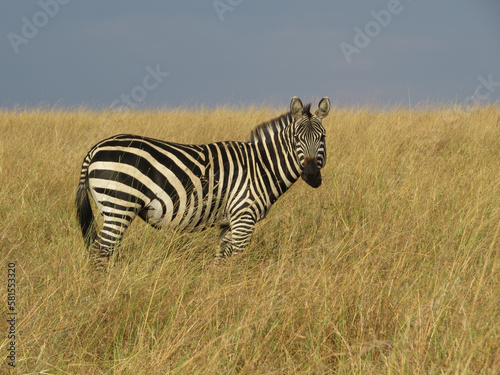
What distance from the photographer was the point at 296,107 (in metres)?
4.54

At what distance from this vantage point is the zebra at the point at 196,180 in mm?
4066

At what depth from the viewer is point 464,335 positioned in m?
2.52

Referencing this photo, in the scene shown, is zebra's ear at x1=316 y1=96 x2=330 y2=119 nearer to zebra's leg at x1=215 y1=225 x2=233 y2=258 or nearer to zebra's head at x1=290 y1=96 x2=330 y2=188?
zebra's head at x1=290 y1=96 x2=330 y2=188

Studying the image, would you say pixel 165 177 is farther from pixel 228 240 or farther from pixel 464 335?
pixel 464 335

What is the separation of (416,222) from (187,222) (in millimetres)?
2035

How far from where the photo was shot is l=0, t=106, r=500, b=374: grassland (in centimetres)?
251

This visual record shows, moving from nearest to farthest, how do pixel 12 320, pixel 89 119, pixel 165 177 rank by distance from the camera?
pixel 12 320 < pixel 165 177 < pixel 89 119

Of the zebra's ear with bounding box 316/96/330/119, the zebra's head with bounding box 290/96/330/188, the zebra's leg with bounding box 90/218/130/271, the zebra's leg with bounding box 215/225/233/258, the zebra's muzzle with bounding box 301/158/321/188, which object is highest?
the zebra's ear with bounding box 316/96/330/119

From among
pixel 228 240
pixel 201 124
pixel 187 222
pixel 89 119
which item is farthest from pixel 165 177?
pixel 89 119

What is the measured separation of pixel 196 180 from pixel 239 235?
59 cm

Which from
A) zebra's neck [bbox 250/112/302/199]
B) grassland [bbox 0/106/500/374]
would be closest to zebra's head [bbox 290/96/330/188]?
zebra's neck [bbox 250/112/302/199]

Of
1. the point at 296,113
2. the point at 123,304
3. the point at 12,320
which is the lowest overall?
the point at 12,320

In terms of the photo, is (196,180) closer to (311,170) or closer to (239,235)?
(239,235)

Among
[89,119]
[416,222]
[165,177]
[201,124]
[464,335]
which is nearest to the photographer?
[464,335]
